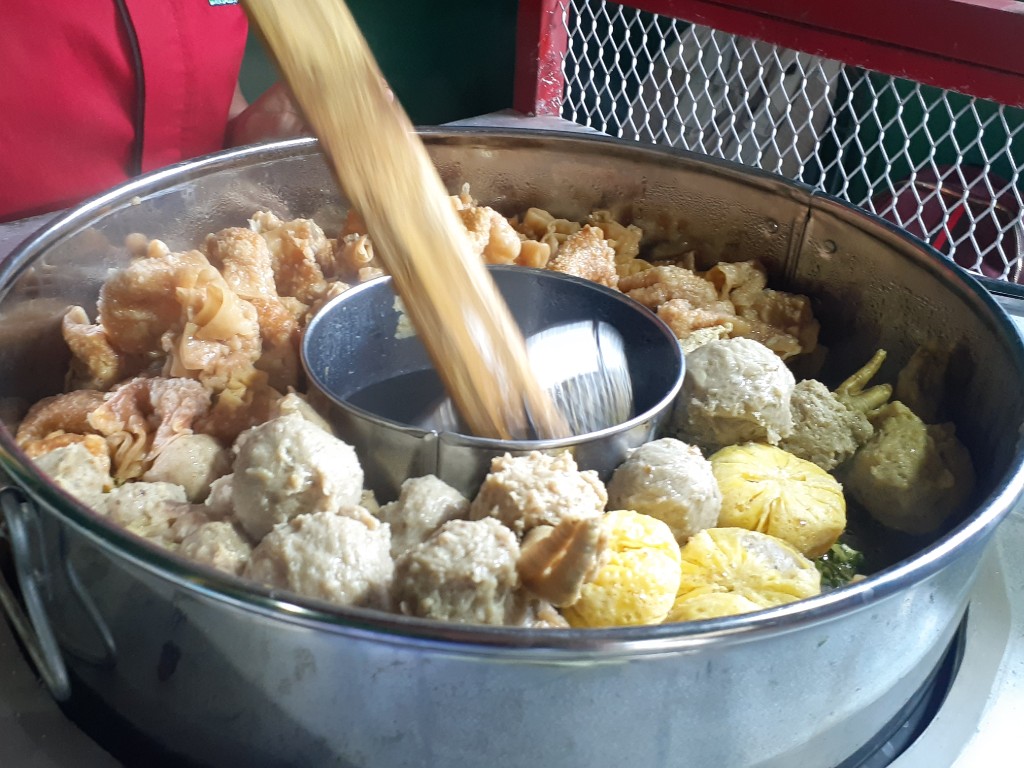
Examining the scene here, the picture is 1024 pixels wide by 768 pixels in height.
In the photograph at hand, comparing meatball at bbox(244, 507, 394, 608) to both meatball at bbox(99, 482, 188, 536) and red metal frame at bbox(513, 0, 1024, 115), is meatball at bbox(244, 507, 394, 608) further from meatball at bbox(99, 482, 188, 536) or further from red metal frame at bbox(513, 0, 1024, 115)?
red metal frame at bbox(513, 0, 1024, 115)

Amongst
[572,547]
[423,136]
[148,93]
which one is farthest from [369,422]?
[148,93]

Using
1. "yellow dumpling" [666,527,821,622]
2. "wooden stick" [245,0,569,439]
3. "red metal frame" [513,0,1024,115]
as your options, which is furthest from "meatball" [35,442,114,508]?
Result: "red metal frame" [513,0,1024,115]

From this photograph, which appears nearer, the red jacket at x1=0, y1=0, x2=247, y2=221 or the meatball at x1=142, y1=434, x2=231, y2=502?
the meatball at x1=142, y1=434, x2=231, y2=502

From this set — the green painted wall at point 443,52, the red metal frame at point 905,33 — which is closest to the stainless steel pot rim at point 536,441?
the red metal frame at point 905,33

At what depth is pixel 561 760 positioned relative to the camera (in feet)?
2.67

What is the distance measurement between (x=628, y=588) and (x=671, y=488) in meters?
0.18

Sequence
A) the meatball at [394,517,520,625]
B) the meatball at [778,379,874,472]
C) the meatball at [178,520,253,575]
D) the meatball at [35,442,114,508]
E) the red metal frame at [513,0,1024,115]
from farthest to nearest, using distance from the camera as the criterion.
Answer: the red metal frame at [513,0,1024,115] → the meatball at [778,379,874,472] → the meatball at [35,442,114,508] → the meatball at [178,520,253,575] → the meatball at [394,517,520,625]

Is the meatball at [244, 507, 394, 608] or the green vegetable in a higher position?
the meatball at [244, 507, 394, 608]

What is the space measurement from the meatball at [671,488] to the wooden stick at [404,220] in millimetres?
118

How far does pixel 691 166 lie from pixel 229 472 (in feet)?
3.22

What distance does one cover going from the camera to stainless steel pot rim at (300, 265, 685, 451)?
1114 millimetres

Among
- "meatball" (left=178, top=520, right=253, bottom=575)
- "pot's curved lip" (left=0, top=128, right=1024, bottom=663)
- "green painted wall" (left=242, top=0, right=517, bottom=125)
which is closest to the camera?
"pot's curved lip" (left=0, top=128, right=1024, bottom=663)

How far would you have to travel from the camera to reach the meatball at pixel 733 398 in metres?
1.30

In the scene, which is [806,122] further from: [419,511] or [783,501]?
[419,511]
